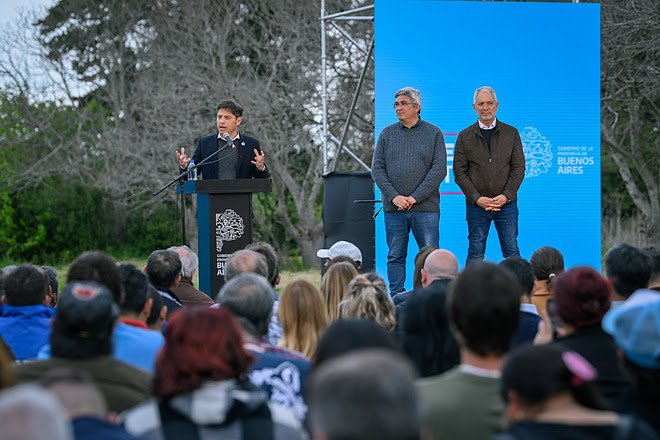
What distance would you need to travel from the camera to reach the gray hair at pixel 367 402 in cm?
117

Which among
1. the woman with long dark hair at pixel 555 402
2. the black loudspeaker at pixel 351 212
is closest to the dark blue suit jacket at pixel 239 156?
the black loudspeaker at pixel 351 212

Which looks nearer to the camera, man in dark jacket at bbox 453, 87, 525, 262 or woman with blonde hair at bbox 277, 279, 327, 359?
woman with blonde hair at bbox 277, 279, 327, 359

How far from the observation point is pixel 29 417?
1.14m

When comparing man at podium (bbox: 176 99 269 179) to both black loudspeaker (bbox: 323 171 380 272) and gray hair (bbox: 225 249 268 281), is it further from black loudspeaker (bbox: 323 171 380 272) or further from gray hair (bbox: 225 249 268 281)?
black loudspeaker (bbox: 323 171 380 272)

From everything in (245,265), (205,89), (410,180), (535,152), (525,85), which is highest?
(205,89)

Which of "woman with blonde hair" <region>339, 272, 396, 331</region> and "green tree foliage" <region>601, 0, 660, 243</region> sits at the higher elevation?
"green tree foliage" <region>601, 0, 660, 243</region>

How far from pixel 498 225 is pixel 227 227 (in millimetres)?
2132

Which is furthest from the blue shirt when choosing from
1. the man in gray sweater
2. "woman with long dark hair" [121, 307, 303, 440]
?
the man in gray sweater

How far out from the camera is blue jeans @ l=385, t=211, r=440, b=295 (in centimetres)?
544

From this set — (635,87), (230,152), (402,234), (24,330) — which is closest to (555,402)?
(24,330)

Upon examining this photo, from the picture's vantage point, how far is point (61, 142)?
50.1 ft

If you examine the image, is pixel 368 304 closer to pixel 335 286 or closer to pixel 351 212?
pixel 335 286

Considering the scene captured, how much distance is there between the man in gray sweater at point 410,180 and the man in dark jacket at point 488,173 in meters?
0.21

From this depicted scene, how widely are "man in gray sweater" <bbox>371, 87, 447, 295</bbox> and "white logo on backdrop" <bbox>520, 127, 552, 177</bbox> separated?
212 centimetres
